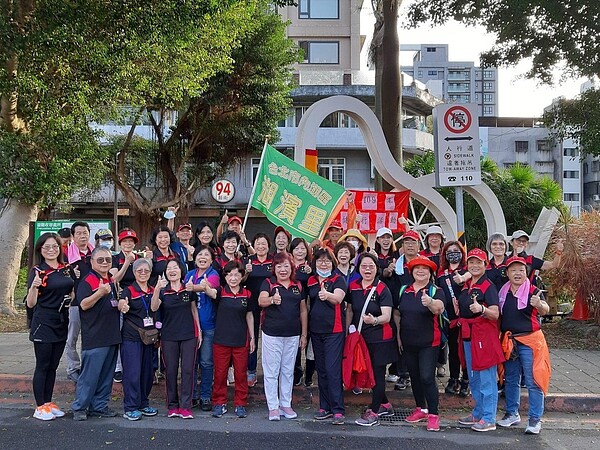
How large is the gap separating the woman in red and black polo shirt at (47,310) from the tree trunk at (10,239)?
692cm

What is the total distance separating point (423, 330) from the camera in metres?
5.55

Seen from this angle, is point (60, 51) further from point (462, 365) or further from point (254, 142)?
point (254, 142)

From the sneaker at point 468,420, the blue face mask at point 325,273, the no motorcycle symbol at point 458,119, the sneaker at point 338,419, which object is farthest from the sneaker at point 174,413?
the no motorcycle symbol at point 458,119

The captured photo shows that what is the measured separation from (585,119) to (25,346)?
10362 millimetres

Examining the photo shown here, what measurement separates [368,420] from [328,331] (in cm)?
95

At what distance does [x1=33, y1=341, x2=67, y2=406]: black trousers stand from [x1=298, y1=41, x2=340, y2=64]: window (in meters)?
28.7

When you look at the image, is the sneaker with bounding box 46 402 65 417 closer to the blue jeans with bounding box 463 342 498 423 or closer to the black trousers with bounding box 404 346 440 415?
the black trousers with bounding box 404 346 440 415

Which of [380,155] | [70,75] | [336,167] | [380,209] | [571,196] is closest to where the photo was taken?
[380,155]

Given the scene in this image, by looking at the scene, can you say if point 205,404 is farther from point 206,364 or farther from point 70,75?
point 70,75

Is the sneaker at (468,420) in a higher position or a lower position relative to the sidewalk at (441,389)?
lower

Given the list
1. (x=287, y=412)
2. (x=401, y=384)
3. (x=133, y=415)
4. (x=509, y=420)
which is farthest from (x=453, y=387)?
(x=133, y=415)

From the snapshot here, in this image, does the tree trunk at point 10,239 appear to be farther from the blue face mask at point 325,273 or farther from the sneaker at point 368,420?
the sneaker at point 368,420

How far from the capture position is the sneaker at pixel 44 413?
583 centimetres

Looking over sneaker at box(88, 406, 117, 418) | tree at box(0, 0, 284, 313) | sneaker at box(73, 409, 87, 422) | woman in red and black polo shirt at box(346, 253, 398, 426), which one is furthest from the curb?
tree at box(0, 0, 284, 313)
